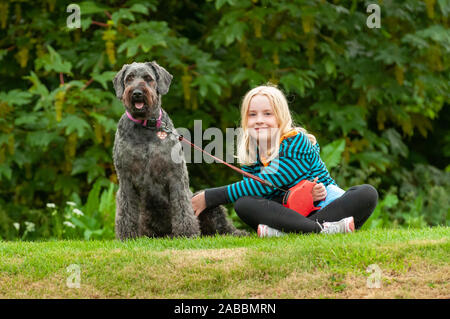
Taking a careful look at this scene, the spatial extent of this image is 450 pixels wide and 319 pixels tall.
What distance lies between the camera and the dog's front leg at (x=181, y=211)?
201 inches

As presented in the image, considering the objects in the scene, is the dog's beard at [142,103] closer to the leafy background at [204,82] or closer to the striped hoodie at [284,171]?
the striped hoodie at [284,171]

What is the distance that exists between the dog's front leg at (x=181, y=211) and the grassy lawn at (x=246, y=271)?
0.46 metres

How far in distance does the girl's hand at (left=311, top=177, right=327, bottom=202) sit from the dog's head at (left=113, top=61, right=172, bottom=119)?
1.56 meters

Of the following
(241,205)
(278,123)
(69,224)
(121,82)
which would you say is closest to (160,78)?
(121,82)

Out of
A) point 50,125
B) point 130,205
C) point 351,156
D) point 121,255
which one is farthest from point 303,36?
point 121,255

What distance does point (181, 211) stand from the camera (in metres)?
5.15

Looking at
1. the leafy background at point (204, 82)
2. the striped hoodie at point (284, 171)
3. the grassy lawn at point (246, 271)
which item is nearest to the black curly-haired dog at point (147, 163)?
the striped hoodie at point (284, 171)

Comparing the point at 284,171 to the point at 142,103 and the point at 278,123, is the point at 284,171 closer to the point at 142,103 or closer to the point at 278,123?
the point at 278,123

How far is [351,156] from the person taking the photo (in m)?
8.80

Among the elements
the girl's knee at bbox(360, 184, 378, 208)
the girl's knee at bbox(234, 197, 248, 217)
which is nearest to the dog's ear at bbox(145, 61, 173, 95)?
the girl's knee at bbox(234, 197, 248, 217)

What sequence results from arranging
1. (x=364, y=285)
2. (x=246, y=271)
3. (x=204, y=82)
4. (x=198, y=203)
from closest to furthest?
(x=364, y=285) → (x=246, y=271) → (x=198, y=203) → (x=204, y=82)

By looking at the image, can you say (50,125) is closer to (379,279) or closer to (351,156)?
(351,156)

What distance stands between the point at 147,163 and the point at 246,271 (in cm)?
136

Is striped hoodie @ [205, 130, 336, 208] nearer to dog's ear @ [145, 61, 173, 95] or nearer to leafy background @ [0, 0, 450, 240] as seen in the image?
dog's ear @ [145, 61, 173, 95]
